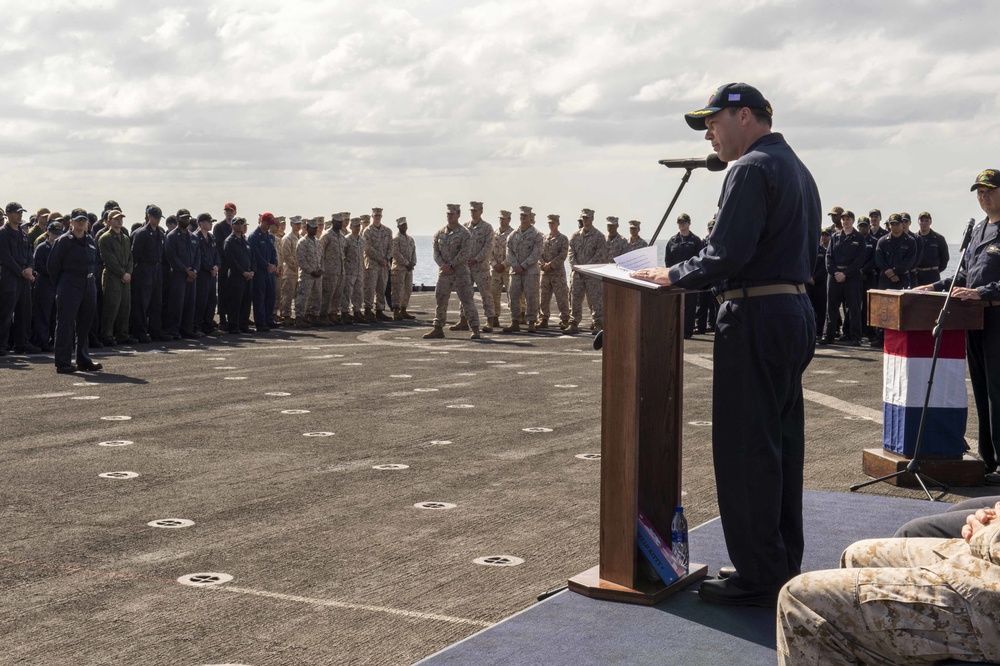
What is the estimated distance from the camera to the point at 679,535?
4348 millimetres

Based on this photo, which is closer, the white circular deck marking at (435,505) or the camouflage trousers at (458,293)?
the white circular deck marking at (435,505)

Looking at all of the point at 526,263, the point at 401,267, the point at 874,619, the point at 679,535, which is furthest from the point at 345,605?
the point at 401,267

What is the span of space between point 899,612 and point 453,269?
52.1 ft

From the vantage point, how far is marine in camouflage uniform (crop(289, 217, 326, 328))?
20719 millimetres

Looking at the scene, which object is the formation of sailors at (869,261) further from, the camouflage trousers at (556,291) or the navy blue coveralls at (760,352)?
the navy blue coveralls at (760,352)

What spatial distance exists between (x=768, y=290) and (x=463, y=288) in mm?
14554

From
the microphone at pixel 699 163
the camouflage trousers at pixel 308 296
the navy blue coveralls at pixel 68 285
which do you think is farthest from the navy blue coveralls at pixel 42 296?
the microphone at pixel 699 163

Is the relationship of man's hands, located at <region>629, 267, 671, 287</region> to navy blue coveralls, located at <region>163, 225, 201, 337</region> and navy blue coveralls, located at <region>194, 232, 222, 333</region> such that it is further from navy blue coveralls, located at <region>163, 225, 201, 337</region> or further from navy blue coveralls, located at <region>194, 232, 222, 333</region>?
navy blue coveralls, located at <region>194, 232, 222, 333</region>

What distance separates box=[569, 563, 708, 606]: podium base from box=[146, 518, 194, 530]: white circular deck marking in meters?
2.30

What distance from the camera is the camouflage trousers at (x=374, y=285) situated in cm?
2278

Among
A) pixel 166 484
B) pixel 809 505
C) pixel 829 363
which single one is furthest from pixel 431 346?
pixel 809 505

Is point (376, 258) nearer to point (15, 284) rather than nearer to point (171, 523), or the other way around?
point (15, 284)

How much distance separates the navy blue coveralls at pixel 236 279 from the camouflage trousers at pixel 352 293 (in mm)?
2581

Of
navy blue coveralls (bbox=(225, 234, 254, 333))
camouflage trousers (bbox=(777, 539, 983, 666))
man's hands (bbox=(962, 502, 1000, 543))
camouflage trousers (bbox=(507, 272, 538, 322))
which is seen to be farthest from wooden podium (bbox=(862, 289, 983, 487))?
navy blue coveralls (bbox=(225, 234, 254, 333))
